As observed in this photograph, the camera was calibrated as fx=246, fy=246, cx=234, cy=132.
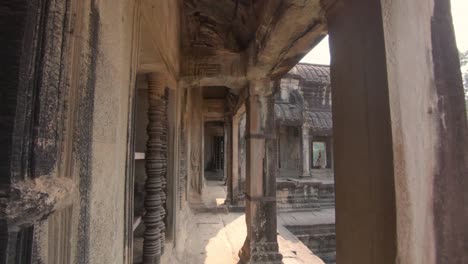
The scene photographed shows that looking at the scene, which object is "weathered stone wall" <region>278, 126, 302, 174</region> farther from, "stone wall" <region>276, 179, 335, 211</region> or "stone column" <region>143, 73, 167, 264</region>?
"stone column" <region>143, 73, 167, 264</region>

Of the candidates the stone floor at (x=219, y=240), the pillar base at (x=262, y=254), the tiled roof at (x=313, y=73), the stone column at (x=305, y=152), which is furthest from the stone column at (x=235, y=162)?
the tiled roof at (x=313, y=73)

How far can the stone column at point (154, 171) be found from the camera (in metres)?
1.99

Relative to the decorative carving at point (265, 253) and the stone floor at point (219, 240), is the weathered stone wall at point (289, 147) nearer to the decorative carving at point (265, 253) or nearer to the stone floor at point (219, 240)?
the stone floor at point (219, 240)

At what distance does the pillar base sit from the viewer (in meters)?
3.10

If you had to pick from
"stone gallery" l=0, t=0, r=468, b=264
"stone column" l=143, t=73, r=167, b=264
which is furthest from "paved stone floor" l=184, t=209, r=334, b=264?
"stone gallery" l=0, t=0, r=468, b=264

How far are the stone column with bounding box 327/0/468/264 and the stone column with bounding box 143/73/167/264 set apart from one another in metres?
1.68

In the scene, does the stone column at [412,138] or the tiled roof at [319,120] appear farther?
the tiled roof at [319,120]

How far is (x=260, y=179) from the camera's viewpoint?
3.29m

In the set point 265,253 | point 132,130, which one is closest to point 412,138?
point 132,130

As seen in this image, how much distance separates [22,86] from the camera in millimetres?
421

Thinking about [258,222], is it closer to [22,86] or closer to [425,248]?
[425,248]

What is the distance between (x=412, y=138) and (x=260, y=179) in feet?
8.84

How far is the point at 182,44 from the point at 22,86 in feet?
9.66

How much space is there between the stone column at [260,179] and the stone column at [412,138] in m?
2.50
